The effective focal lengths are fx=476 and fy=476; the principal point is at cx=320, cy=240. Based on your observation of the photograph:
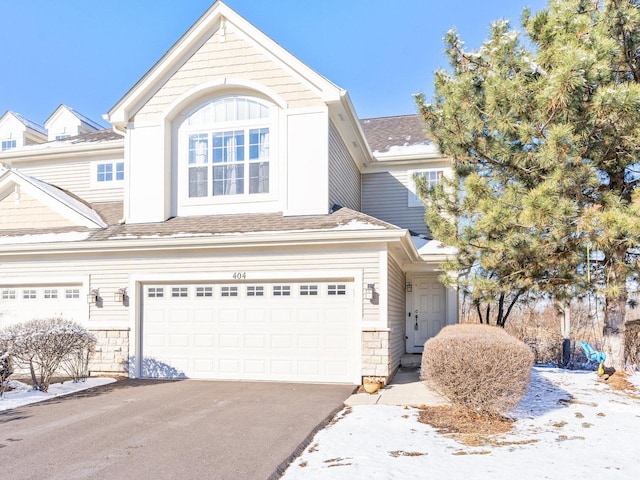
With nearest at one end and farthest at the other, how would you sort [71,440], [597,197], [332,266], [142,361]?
[71,440] < [597,197] < [332,266] < [142,361]

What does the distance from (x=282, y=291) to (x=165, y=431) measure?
13.3ft

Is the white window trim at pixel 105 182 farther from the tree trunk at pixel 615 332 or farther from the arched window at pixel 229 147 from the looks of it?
the tree trunk at pixel 615 332

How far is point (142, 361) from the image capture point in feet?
33.6

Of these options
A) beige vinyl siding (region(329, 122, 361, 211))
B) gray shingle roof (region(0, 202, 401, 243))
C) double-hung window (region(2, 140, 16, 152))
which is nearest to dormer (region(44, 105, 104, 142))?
double-hung window (region(2, 140, 16, 152))

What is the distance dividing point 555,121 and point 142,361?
369 inches

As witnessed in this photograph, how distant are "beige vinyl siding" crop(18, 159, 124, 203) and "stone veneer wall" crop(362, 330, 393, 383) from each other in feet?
29.1

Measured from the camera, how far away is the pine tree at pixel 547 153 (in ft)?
25.5

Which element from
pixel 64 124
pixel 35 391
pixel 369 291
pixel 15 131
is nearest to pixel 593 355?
pixel 369 291

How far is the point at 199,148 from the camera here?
1134 centimetres

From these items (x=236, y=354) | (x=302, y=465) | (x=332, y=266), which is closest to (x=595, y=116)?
(x=332, y=266)

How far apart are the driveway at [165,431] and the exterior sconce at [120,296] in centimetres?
195

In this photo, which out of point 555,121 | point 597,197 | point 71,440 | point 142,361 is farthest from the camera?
point 142,361

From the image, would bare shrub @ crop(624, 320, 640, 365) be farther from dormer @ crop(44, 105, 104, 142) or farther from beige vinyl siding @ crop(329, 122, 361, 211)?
dormer @ crop(44, 105, 104, 142)

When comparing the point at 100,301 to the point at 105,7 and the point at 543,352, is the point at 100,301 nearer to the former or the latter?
the point at 105,7
